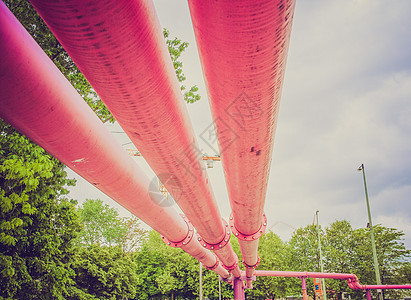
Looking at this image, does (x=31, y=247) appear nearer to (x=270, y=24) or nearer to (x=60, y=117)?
(x=60, y=117)

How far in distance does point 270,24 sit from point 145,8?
1.53ft

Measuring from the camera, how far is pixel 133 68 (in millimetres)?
1175

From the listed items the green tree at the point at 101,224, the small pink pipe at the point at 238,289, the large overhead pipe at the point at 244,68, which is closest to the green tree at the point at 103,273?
the small pink pipe at the point at 238,289

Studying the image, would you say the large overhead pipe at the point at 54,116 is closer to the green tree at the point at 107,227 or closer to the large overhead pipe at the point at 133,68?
the large overhead pipe at the point at 133,68

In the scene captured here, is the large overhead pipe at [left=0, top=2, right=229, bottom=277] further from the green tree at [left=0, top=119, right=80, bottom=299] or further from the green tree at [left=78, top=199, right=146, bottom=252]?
the green tree at [left=78, top=199, right=146, bottom=252]

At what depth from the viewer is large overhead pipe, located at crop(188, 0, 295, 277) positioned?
1013 mm

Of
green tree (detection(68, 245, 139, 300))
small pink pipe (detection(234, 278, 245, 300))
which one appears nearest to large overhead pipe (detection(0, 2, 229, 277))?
small pink pipe (detection(234, 278, 245, 300))

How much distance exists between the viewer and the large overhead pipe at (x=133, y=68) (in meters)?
0.98

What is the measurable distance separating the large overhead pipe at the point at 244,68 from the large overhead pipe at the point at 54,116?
2.09 feet

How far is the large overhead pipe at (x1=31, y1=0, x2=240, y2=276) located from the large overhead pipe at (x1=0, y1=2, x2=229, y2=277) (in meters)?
0.12

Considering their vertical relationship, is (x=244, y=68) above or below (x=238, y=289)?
above

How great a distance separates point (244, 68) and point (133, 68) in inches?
18.4

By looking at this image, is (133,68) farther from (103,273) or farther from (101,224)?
(101,224)

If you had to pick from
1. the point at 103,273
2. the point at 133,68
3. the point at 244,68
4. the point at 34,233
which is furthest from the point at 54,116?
the point at 103,273
